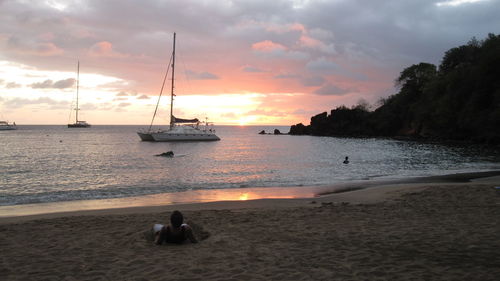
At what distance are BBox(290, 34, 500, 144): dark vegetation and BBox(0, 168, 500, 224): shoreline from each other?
4141 cm

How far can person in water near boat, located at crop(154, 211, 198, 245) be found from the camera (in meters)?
8.19

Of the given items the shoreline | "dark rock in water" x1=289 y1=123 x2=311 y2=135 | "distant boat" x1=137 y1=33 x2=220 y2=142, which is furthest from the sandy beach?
"dark rock in water" x1=289 y1=123 x2=311 y2=135

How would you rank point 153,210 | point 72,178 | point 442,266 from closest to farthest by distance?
point 442,266 < point 153,210 < point 72,178

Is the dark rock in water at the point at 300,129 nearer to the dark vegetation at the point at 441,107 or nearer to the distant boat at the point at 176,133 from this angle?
the dark vegetation at the point at 441,107

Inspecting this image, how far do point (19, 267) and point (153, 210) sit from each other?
21.9 ft

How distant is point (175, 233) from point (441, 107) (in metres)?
67.2

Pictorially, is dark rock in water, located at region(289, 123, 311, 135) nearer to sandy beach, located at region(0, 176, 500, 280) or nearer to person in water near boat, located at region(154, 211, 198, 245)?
sandy beach, located at region(0, 176, 500, 280)

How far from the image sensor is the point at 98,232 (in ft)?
31.0

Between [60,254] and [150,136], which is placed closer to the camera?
[60,254]

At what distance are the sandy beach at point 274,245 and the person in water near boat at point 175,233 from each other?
182 millimetres

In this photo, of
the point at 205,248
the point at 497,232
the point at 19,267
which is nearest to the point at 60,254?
the point at 19,267

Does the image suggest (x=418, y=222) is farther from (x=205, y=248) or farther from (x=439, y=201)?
(x=205, y=248)

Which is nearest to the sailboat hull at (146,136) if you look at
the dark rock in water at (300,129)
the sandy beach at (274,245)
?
the sandy beach at (274,245)

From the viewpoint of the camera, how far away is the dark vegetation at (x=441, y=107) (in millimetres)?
53406
